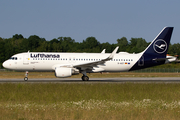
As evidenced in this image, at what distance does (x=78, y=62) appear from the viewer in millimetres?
34000

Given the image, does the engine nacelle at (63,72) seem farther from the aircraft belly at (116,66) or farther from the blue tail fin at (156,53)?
the blue tail fin at (156,53)

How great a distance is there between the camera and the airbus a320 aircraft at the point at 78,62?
106 ft

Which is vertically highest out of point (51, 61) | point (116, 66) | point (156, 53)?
point (156, 53)

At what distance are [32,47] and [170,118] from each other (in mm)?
112918

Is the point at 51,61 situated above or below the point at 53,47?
below

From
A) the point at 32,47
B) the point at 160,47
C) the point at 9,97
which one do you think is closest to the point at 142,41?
the point at 32,47

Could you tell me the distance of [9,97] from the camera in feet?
55.7

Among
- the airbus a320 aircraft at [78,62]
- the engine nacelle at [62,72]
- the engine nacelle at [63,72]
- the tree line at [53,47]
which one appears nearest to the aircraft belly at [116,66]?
the airbus a320 aircraft at [78,62]

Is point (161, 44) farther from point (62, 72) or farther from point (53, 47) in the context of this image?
point (53, 47)

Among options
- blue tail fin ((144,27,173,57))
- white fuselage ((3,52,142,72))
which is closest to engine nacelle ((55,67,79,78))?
white fuselage ((3,52,142,72))

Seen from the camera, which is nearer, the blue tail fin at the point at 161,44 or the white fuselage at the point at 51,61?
the white fuselage at the point at 51,61

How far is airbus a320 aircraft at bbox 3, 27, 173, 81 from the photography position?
32406 millimetres

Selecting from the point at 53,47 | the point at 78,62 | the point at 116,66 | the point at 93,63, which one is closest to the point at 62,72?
the point at 78,62

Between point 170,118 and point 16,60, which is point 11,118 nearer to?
point 170,118
